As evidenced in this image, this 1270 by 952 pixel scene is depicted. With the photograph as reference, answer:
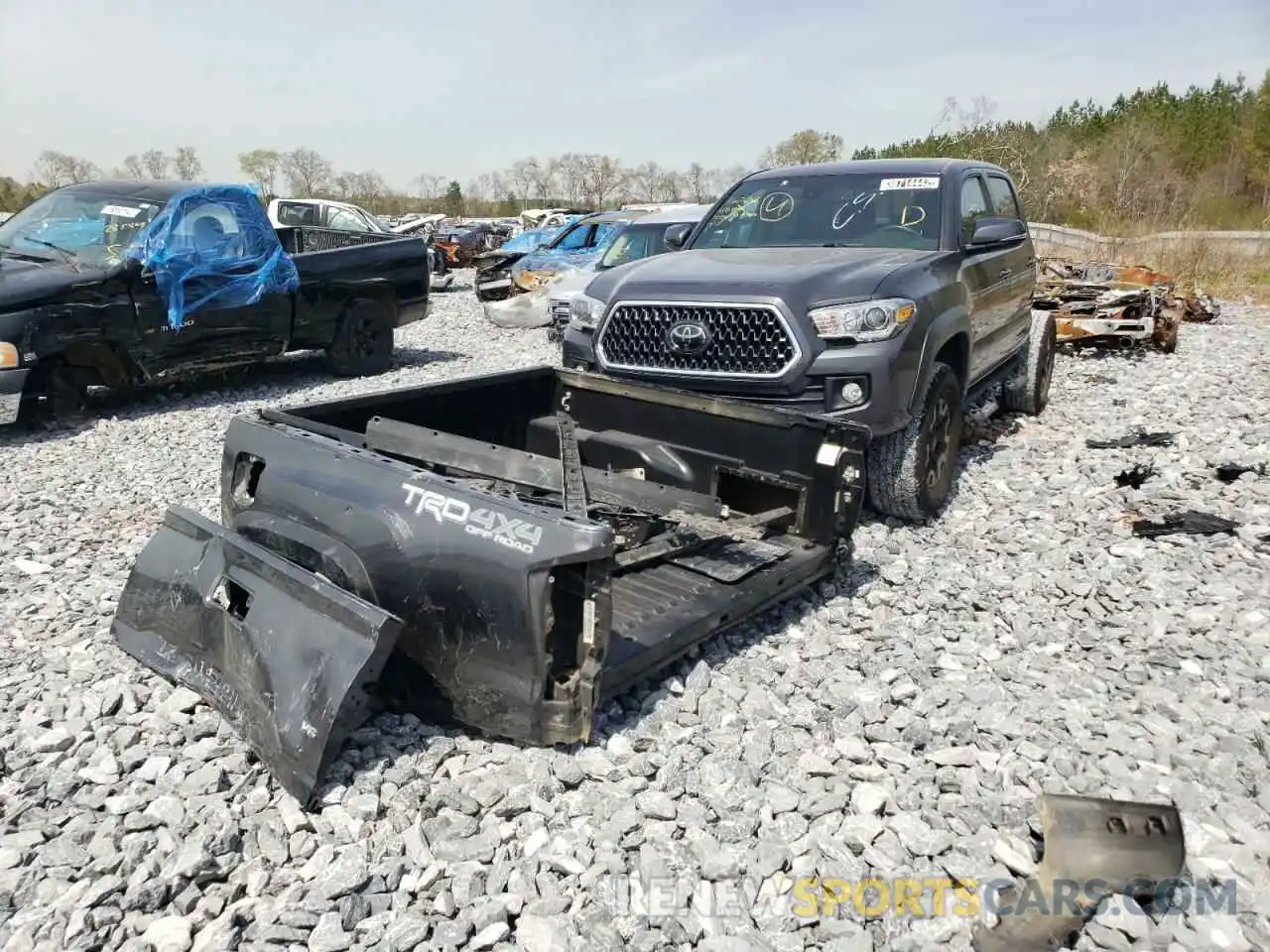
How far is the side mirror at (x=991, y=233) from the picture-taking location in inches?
206

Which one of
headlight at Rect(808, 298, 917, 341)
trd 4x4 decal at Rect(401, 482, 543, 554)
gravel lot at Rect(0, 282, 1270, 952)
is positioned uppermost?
headlight at Rect(808, 298, 917, 341)

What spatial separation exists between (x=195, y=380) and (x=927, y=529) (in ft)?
23.7

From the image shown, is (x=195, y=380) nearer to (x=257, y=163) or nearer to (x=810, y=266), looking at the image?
(x=810, y=266)

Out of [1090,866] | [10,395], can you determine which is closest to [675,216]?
[10,395]

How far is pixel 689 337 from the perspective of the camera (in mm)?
4543

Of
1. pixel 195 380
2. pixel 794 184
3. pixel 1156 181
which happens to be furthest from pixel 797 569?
pixel 1156 181

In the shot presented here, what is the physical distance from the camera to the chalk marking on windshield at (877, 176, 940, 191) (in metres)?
5.46

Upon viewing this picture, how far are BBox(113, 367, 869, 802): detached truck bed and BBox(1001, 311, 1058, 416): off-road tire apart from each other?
4.39 metres

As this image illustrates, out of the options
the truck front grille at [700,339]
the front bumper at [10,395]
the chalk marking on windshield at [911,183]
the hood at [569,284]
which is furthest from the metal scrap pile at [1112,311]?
the front bumper at [10,395]

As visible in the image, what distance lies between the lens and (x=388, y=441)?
3.71 meters

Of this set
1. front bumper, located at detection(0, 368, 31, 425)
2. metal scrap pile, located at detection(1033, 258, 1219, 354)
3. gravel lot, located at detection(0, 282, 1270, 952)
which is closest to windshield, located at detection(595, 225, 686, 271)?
metal scrap pile, located at detection(1033, 258, 1219, 354)

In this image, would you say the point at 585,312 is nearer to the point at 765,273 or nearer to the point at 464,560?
the point at 765,273

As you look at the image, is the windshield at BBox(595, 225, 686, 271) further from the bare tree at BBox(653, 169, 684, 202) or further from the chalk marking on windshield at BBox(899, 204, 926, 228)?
the bare tree at BBox(653, 169, 684, 202)

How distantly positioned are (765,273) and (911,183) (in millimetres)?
1504
